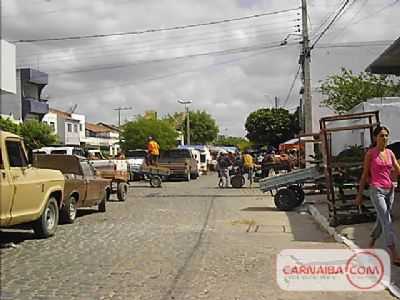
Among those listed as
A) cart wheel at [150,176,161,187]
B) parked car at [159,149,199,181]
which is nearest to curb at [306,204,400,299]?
cart wheel at [150,176,161,187]

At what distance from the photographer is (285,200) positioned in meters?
18.9

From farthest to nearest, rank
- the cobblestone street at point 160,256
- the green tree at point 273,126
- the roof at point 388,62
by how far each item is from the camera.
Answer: the green tree at point 273,126
the roof at point 388,62
the cobblestone street at point 160,256

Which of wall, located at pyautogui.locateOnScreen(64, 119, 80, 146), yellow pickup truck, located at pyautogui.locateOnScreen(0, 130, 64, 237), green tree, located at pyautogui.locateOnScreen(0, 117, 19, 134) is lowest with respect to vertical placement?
yellow pickup truck, located at pyautogui.locateOnScreen(0, 130, 64, 237)

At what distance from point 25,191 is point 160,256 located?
239 centimetres

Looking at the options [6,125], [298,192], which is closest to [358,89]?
[298,192]

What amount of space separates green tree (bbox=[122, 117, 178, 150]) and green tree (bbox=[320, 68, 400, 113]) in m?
32.4

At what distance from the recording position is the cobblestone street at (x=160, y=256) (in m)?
7.68

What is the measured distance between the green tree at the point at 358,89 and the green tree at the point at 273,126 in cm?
3635

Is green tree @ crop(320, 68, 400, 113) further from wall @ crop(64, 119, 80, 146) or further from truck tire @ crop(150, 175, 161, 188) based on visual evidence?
wall @ crop(64, 119, 80, 146)

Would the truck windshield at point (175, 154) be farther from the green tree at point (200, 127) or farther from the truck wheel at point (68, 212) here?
the green tree at point (200, 127)

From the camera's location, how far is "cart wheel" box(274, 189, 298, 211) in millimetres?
18781

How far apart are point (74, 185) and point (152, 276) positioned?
6.71 metres

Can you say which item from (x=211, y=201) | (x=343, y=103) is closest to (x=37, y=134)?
(x=343, y=103)

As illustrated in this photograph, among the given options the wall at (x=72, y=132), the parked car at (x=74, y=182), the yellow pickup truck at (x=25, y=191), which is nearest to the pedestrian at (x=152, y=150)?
the parked car at (x=74, y=182)
